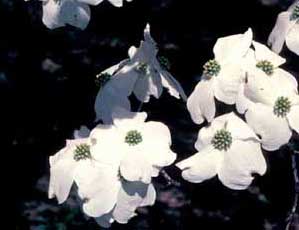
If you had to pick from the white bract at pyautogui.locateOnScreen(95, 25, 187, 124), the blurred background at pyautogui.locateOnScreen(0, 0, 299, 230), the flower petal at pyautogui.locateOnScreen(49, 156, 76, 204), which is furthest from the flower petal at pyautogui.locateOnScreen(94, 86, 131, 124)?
the blurred background at pyautogui.locateOnScreen(0, 0, 299, 230)

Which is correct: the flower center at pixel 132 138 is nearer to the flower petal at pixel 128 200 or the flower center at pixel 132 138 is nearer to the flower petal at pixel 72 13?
the flower petal at pixel 128 200

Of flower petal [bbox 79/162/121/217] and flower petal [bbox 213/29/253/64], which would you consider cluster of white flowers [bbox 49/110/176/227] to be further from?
flower petal [bbox 213/29/253/64]

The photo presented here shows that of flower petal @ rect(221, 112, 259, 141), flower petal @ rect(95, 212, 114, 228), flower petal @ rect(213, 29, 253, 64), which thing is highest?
flower petal @ rect(213, 29, 253, 64)

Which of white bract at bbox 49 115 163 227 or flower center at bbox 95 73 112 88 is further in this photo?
flower center at bbox 95 73 112 88

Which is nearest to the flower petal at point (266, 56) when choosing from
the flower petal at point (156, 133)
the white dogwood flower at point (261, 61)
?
the white dogwood flower at point (261, 61)

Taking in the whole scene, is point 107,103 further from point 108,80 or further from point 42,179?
point 42,179

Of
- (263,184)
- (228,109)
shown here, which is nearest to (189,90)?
(263,184)

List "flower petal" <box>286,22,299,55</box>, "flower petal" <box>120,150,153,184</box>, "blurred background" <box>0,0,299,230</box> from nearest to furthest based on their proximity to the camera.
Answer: "flower petal" <box>120,150,153,184</box>
"flower petal" <box>286,22,299,55</box>
"blurred background" <box>0,0,299,230</box>
